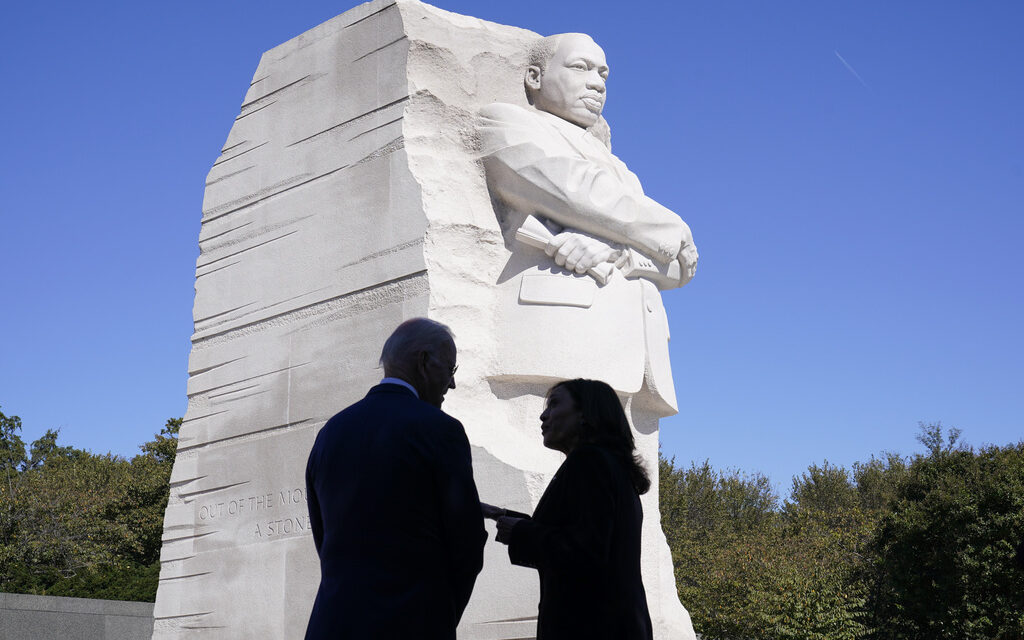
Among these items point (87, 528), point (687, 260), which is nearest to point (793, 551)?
point (87, 528)

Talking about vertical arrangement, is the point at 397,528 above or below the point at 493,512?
below

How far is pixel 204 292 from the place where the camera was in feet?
22.2

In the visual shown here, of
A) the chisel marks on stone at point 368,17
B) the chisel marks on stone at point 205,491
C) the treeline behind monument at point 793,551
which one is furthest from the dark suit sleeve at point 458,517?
the treeline behind monument at point 793,551

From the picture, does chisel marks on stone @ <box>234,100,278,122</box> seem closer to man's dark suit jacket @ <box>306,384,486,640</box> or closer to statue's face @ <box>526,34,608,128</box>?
statue's face @ <box>526,34,608,128</box>

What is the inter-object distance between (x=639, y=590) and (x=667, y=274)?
115 inches

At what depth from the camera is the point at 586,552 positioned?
128 inches

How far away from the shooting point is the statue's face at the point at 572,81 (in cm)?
613

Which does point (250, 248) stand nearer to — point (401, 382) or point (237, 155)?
point (237, 155)

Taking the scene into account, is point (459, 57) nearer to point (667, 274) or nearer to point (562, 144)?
point (562, 144)

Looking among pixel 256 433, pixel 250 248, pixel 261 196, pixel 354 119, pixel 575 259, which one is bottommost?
pixel 256 433

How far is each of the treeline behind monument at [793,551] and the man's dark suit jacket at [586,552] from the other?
16.4 m

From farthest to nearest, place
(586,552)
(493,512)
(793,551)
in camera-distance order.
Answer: (793,551)
(493,512)
(586,552)

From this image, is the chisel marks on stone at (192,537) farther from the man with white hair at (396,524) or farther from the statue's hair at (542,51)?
the man with white hair at (396,524)

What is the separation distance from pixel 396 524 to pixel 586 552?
634 millimetres
